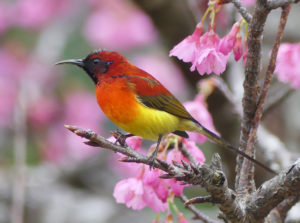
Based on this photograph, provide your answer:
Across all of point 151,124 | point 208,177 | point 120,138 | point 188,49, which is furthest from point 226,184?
point 151,124

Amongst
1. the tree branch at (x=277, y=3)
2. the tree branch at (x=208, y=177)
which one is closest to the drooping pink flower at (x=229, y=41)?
the tree branch at (x=277, y=3)

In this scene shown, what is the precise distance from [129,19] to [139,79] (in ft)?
10.8

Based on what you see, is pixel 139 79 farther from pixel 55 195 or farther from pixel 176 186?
pixel 55 195

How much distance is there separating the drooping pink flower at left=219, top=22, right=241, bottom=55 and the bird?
0.45 m

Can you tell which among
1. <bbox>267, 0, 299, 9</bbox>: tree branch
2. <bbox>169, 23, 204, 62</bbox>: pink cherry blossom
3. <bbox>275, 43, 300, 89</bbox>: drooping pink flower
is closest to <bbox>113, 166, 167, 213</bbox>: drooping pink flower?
<bbox>169, 23, 204, 62</bbox>: pink cherry blossom

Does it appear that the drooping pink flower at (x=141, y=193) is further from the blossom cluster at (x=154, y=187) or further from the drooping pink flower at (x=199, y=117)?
the drooping pink flower at (x=199, y=117)

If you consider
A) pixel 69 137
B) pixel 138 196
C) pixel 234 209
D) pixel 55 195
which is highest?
pixel 234 209

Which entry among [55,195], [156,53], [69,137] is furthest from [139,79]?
[156,53]

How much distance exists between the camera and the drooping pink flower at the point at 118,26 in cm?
529

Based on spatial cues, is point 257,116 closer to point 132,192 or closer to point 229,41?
point 229,41

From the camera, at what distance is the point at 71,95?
5.29m

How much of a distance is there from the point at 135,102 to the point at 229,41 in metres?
0.61

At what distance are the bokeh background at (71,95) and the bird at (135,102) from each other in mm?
1366

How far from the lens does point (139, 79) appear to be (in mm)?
2225
